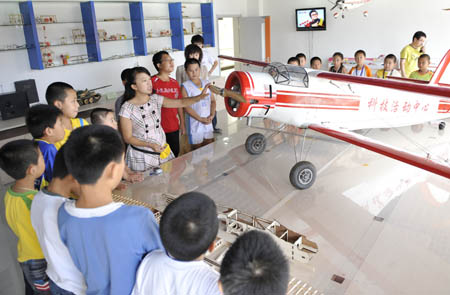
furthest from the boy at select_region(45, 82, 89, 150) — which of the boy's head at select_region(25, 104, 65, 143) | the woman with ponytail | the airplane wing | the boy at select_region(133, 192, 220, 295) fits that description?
the airplane wing

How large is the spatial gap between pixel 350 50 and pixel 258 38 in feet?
9.15

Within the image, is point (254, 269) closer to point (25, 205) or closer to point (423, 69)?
point (25, 205)

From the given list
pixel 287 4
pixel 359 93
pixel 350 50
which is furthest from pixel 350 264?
pixel 287 4

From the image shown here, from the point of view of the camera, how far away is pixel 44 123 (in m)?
1.91

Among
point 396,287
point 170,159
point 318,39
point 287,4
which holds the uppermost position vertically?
point 287,4

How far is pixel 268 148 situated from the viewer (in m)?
4.14

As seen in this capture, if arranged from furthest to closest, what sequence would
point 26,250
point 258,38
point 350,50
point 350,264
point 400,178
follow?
1. point 258,38
2. point 350,50
3. point 400,178
4. point 350,264
5. point 26,250

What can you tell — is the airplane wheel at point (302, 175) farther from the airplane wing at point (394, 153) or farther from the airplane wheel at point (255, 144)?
the airplane wheel at point (255, 144)

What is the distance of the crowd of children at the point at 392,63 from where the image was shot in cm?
506

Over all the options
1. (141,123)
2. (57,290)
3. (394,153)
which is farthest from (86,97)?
(57,290)

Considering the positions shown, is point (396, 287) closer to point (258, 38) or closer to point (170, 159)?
point (170, 159)

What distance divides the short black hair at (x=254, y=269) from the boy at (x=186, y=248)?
0.14 m

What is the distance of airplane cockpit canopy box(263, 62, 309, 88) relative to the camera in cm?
352

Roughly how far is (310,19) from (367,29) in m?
1.54
